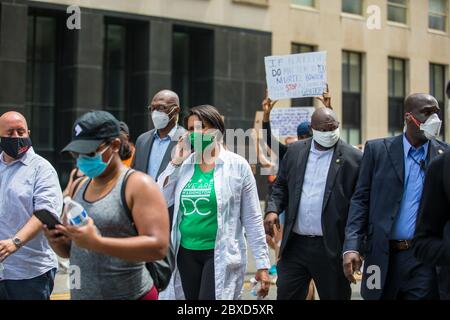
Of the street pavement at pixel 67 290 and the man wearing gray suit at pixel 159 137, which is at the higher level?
the man wearing gray suit at pixel 159 137

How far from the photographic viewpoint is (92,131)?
4.37m

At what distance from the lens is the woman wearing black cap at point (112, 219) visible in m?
4.23

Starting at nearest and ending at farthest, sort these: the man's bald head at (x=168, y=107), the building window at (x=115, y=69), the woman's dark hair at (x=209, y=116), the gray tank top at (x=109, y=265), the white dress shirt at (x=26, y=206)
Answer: the gray tank top at (x=109, y=265)
the white dress shirt at (x=26, y=206)
the woman's dark hair at (x=209, y=116)
the man's bald head at (x=168, y=107)
the building window at (x=115, y=69)

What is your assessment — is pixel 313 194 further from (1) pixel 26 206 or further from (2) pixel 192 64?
(2) pixel 192 64

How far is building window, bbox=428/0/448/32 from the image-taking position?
109 feet

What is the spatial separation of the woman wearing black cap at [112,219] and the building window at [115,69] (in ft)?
68.6

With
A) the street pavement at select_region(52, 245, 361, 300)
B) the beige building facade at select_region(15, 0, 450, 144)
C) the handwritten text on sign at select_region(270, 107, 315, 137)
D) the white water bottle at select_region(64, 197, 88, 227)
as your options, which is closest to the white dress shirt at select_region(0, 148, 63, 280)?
the white water bottle at select_region(64, 197, 88, 227)

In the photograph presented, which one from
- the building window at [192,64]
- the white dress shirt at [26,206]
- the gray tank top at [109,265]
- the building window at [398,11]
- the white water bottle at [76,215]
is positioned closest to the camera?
the white water bottle at [76,215]

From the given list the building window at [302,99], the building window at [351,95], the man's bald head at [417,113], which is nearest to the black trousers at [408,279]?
the man's bald head at [417,113]

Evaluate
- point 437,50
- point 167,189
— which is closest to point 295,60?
point 167,189

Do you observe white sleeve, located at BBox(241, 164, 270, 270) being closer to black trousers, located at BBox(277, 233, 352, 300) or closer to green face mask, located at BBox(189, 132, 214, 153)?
green face mask, located at BBox(189, 132, 214, 153)

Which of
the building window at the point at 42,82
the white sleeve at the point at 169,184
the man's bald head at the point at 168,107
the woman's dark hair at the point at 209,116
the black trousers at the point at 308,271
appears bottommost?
the black trousers at the point at 308,271

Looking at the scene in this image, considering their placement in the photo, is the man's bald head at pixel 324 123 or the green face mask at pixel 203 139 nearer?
the green face mask at pixel 203 139

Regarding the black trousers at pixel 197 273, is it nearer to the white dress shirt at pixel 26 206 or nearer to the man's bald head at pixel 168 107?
the white dress shirt at pixel 26 206
